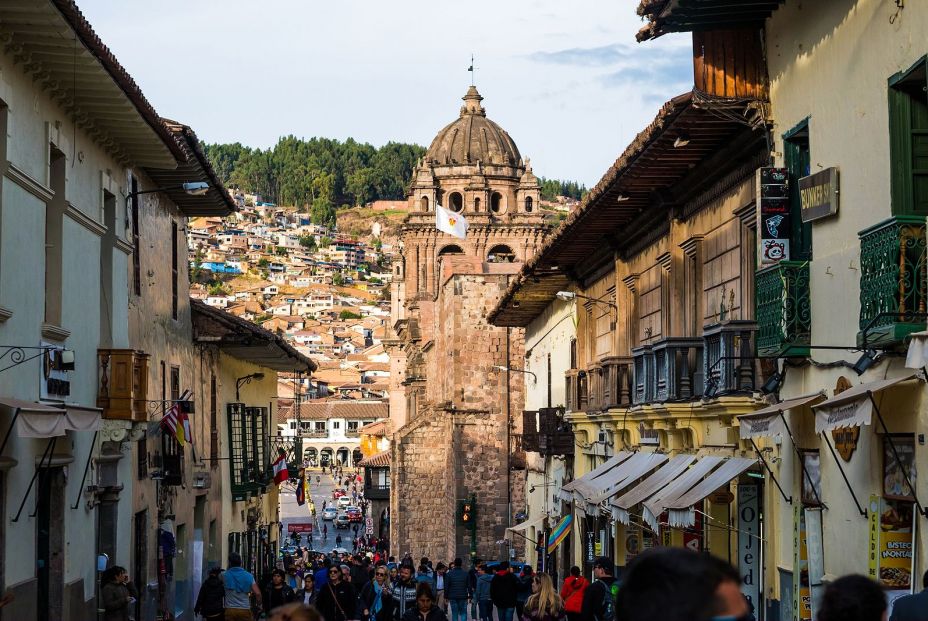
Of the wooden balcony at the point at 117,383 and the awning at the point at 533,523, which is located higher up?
the wooden balcony at the point at 117,383

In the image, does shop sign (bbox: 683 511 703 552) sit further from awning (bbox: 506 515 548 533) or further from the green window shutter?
awning (bbox: 506 515 548 533)

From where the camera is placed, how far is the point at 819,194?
42.2 ft

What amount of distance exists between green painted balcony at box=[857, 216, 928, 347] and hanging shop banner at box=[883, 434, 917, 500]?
0.77m

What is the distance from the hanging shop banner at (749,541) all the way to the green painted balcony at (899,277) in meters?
5.90

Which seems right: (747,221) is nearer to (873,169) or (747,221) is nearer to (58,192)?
(873,169)

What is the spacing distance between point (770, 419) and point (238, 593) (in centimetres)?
705

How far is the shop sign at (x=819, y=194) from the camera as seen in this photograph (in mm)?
12578

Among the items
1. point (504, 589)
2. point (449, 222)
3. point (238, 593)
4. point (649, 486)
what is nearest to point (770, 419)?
point (649, 486)

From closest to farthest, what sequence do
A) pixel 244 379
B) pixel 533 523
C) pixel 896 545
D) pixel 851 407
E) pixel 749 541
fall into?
pixel 851 407, pixel 896 545, pixel 749 541, pixel 244 379, pixel 533 523

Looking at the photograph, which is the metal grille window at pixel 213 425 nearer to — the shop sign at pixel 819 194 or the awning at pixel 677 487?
the awning at pixel 677 487

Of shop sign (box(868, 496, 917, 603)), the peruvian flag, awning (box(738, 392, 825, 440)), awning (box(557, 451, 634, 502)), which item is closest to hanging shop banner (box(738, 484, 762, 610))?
awning (box(738, 392, 825, 440))

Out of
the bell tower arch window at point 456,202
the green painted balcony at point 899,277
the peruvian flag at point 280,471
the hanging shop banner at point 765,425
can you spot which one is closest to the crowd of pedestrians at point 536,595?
the hanging shop banner at point 765,425

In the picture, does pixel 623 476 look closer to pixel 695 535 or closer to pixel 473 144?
pixel 695 535

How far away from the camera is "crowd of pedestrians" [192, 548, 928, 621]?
3896mm
